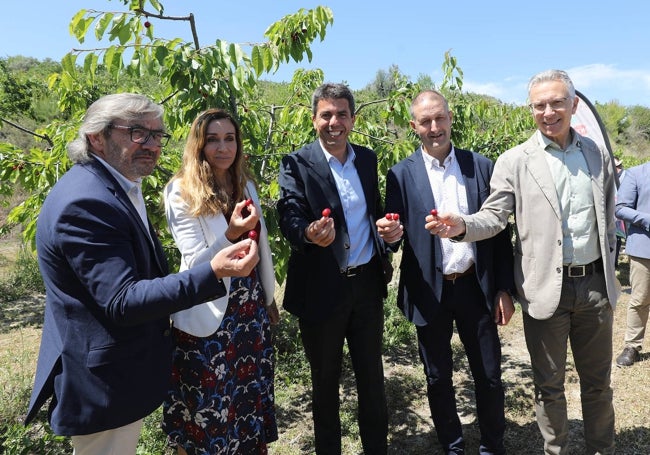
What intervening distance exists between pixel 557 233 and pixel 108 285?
211 cm

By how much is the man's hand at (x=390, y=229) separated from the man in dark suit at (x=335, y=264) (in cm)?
1

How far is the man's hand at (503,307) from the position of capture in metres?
2.55

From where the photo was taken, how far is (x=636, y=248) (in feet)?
14.2

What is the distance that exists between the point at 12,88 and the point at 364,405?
22863 millimetres

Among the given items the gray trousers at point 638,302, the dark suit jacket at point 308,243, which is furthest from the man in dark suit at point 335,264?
the gray trousers at point 638,302

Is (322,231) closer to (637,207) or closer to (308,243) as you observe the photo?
(308,243)

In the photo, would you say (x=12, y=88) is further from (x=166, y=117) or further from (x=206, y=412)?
(x=206, y=412)

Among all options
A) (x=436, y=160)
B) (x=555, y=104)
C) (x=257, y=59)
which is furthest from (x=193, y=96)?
(x=555, y=104)

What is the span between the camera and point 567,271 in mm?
2436

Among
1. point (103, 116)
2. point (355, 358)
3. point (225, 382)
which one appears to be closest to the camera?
point (103, 116)

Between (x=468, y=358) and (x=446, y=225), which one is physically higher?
(x=446, y=225)

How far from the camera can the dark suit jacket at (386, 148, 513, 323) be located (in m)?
2.57

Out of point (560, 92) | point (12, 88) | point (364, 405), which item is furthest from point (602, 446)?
point (12, 88)

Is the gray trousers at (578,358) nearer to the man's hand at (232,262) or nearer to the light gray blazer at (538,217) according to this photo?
the light gray blazer at (538,217)
